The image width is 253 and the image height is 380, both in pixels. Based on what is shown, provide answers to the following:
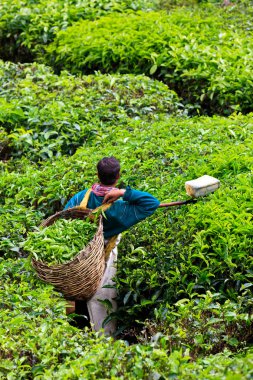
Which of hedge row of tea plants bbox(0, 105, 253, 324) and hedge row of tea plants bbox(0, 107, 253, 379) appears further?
hedge row of tea plants bbox(0, 105, 253, 324)

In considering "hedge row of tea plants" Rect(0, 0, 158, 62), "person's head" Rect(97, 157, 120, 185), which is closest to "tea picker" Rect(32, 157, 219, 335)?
"person's head" Rect(97, 157, 120, 185)

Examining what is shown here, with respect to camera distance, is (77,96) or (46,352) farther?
(77,96)

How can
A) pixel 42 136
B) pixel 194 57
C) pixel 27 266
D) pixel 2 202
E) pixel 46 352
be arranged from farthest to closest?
1. pixel 194 57
2. pixel 42 136
3. pixel 2 202
4. pixel 27 266
5. pixel 46 352

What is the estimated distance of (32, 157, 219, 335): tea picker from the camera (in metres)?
5.65

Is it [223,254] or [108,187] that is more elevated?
[108,187]

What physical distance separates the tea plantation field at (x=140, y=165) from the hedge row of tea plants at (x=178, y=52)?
0.07 ft

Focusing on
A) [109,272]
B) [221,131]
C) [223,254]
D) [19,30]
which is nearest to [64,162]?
[221,131]

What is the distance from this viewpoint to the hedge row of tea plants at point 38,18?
1134 cm

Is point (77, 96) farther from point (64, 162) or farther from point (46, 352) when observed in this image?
point (46, 352)

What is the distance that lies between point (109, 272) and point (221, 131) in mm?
2130

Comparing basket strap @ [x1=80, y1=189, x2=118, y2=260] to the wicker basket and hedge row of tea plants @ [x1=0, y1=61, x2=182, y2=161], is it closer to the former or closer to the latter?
the wicker basket

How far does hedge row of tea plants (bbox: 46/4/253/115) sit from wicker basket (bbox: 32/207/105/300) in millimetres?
3592

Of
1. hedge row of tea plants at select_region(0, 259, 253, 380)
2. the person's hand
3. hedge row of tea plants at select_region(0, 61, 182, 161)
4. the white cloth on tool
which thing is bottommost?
the white cloth on tool

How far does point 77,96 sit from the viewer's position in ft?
29.5
